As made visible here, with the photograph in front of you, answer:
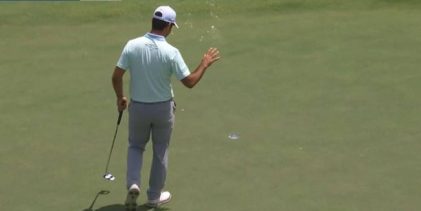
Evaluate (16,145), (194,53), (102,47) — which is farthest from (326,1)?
(16,145)

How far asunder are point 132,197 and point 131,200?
4 cm

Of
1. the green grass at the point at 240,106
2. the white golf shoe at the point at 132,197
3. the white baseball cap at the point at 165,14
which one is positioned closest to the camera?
the white baseball cap at the point at 165,14

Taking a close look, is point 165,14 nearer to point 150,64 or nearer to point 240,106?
point 150,64

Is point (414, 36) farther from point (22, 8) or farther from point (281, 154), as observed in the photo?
point (22, 8)

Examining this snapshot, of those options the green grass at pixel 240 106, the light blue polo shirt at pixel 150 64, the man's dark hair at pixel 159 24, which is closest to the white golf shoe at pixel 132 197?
the green grass at pixel 240 106

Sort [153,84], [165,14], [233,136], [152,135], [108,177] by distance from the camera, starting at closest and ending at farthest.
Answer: [165,14] < [153,84] < [152,135] < [108,177] < [233,136]

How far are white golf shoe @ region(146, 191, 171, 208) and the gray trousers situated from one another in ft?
0.12

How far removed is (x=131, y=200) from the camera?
6777mm

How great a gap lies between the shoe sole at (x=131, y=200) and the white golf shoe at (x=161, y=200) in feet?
0.61

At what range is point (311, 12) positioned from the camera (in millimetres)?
12188

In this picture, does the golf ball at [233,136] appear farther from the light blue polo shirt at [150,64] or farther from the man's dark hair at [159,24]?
the man's dark hair at [159,24]

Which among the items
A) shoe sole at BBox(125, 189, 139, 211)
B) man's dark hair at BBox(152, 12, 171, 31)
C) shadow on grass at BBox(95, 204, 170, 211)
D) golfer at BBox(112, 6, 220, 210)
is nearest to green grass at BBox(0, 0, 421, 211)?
shadow on grass at BBox(95, 204, 170, 211)

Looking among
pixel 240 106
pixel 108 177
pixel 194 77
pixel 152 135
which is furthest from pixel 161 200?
pixel 240 106

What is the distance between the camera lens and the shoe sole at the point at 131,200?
263 inches
